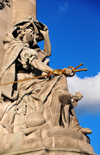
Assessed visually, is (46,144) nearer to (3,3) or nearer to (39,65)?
(39,65)

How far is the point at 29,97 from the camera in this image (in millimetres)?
9055

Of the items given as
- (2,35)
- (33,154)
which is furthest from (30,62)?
(33,154)

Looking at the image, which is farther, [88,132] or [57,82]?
[57,82]

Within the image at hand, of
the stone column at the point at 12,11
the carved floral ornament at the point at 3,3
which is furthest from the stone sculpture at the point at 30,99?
the carved floral ornament at the point at 3,3

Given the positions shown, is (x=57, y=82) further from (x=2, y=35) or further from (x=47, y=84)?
(x=2, y=35)

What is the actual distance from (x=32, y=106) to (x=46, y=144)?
1693 millimetres

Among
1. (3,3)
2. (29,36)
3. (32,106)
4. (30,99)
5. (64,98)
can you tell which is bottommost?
(32,106)

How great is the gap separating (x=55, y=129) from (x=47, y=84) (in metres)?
2.09

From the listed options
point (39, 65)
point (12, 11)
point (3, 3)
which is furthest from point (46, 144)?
point (12, 11)

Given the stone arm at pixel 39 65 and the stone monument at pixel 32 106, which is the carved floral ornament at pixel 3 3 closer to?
the stone monument at pixel 32 106

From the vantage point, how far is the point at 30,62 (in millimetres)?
9859

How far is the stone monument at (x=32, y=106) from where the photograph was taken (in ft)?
24.9

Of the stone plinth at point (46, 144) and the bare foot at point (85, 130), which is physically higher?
the bare foot at point (85, 130)

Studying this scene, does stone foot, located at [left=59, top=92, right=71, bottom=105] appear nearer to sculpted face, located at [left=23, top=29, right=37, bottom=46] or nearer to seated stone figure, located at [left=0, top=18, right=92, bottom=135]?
seated stone figure, located at [left=0, top=18, right=92, bottom=135]
